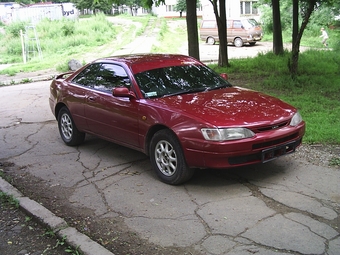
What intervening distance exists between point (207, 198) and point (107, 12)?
67.3m

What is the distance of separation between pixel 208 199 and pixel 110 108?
6.91 ft

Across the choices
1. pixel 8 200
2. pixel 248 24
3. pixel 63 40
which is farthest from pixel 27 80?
pixel 248 24

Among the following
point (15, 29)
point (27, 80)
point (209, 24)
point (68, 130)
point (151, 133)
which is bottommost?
point (27, 80)

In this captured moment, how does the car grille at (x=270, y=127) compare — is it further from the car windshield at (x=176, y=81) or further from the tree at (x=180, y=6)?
the tree at (x=180, y=6)

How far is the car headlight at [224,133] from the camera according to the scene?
190 inches

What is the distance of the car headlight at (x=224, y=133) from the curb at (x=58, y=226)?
1739 mm

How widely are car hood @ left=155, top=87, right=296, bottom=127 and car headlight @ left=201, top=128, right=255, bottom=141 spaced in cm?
7

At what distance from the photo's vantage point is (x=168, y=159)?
5.36m

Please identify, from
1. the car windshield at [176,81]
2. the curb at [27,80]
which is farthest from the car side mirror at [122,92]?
the curb at [27,80]

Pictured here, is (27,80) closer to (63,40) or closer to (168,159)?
(168,159)

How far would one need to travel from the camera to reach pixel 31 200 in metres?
5.02

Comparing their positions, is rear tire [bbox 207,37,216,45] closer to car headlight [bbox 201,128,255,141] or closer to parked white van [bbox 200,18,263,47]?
parked white van [bbox 200,18,263,47]

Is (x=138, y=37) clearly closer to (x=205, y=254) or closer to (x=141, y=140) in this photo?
(x=141, y=140)

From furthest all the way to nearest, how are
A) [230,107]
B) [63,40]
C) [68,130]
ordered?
[63,40]
[68,130]
[230,107]
